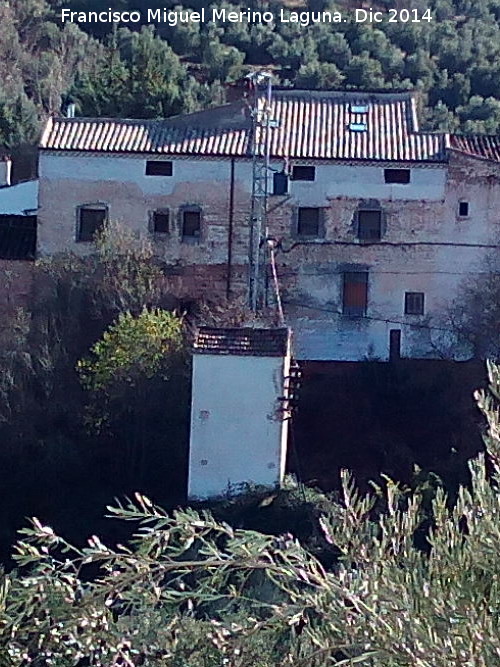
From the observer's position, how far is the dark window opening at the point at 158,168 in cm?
2550

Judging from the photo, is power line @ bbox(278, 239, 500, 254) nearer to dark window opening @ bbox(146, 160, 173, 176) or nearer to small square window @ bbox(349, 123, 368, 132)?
small square window @ bbox(349, 123, 368, 132)

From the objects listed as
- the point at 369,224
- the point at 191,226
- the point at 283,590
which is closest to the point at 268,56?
the point at 191,226

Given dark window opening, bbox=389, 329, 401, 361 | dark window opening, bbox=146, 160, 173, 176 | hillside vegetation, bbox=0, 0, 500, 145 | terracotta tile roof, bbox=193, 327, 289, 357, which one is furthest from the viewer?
hillside vegetation, bbox=0, 0, 500, 145

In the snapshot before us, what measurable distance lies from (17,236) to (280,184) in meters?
5.50

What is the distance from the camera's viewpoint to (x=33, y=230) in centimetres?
2645

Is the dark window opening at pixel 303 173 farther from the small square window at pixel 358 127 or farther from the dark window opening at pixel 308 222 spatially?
the small square window at pixel 358 127

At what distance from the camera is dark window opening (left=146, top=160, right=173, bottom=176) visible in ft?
83.7

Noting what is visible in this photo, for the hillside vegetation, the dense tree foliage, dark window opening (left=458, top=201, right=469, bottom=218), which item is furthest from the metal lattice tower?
the dense tree foliage

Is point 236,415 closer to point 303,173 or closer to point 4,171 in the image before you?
point 303,173

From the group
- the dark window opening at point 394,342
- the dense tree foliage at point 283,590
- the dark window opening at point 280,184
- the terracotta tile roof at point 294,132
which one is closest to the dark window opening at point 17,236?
the terracotta tile roof at point 294,132

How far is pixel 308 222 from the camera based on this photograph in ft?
84.3

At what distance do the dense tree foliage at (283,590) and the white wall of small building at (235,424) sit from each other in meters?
12.8

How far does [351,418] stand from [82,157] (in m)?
7.56

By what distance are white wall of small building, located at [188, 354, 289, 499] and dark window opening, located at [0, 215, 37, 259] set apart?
24.5 feet
